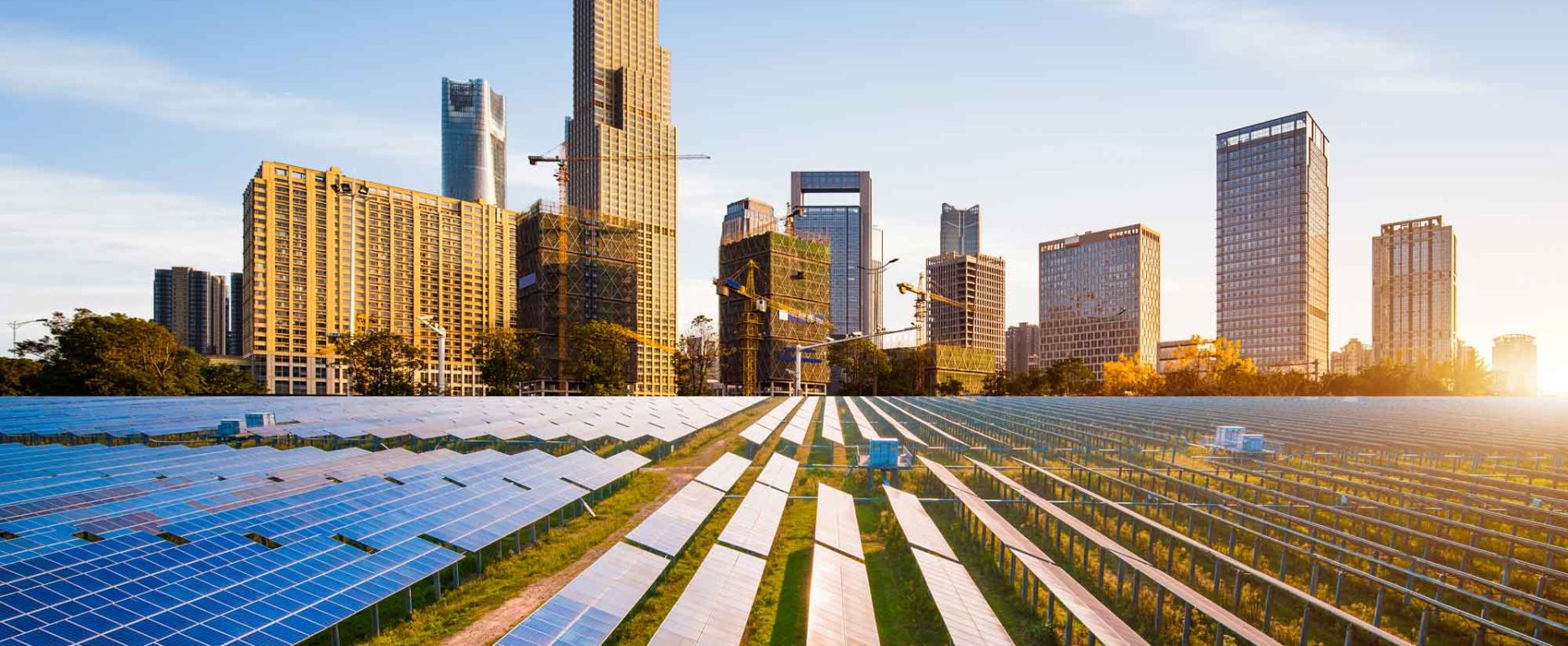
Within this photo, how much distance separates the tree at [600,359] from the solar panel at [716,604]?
259 ft

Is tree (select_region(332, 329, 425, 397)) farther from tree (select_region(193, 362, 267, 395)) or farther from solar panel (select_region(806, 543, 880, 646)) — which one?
solar panel (select_region(806, 543, 880, 646))

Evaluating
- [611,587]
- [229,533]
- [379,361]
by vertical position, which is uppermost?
[379,361]

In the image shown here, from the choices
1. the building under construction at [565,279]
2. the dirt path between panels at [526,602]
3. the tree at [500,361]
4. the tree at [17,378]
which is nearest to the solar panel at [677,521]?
the dirt path between panels at [526,602]

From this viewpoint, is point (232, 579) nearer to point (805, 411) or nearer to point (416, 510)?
point (416, 510)

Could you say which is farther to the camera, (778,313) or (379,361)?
(778,313)

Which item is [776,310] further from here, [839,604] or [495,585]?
[839,604]

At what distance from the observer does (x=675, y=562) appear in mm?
17109

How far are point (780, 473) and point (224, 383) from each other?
321 ft

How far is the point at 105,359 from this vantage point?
215 feet

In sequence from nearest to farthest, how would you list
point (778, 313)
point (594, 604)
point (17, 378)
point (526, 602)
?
point (594, 604)
point (526, 602)
point (17, 378)
point (778, 313)

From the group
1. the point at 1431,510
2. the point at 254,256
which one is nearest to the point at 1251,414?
the point at 1431,510

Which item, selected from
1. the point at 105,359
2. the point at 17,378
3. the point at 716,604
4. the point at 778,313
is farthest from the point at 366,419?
the point at 778,313

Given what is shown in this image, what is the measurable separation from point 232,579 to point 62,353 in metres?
81.7

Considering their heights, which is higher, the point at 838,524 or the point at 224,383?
the point at 838,524
